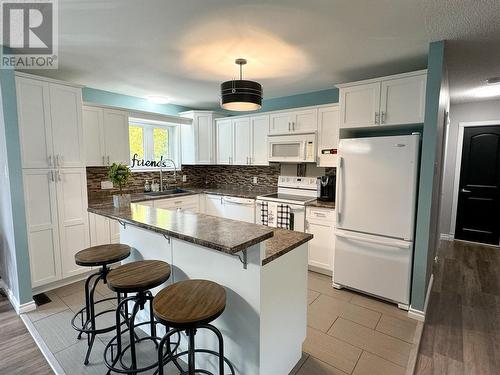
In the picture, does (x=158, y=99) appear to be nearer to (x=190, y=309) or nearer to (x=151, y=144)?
(x=151, y=144)

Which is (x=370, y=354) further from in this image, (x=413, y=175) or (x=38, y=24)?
(x=38, y=24)

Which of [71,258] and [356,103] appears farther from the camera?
[71,258]

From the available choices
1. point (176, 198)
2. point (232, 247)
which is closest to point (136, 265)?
point (232, 247)

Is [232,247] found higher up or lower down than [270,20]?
lower down

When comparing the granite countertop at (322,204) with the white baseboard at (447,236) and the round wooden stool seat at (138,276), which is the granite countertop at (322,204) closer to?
the round wooden stool seat at (138,276)

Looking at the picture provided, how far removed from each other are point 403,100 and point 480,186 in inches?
131

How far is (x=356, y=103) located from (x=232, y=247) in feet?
7.94

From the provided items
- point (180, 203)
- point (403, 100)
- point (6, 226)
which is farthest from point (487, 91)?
point (6, 226)

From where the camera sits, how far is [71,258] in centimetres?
312

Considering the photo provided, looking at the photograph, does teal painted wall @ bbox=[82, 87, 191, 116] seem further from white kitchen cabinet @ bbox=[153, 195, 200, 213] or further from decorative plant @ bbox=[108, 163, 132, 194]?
decorative plant @ bbox=[108, 163, 132, 194]

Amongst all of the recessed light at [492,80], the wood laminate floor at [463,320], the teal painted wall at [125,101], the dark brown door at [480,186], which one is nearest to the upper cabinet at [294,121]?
the teal painted wall at [125,101]

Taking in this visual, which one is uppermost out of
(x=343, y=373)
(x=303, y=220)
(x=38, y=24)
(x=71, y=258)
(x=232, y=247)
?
(x=38, y=24)

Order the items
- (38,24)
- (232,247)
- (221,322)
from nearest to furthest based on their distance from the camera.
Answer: (232,247) → (221,322) → (38,24)

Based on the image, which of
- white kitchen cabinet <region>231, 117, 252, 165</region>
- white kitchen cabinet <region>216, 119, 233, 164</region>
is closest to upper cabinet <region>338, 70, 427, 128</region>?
white kitchen cabinet <region>231, 117, 252, 165</region>
